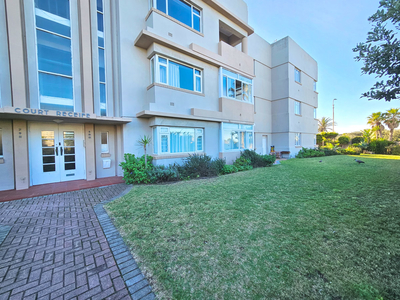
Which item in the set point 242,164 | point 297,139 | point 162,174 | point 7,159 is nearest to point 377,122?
point 297,139

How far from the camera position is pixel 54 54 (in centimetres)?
727

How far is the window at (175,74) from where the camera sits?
8523 mm

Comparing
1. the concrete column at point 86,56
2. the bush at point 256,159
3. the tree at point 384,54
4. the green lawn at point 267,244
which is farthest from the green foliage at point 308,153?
the concrete column at point 86,56

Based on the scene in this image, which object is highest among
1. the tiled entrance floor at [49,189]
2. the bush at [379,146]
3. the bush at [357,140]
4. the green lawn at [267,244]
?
the bush at [357,140]

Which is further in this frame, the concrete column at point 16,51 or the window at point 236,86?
the window at point 236,86

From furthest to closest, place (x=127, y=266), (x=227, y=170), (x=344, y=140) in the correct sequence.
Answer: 1. (x=344, y=140)
2. (x=227, y=170)
3. (x=127, y=266)

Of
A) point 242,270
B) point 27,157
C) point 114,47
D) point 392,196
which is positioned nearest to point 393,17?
point 392,196

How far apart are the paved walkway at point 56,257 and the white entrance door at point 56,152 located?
3.05 meters

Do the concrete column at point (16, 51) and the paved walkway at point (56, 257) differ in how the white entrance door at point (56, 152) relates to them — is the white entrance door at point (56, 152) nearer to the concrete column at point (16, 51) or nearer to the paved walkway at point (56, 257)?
the concrete column at point (16, 51)

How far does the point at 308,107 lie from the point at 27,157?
2578 centimetres

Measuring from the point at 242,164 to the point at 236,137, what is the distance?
210 cm

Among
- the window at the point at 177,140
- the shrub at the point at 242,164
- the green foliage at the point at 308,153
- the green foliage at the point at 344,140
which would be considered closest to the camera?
the window at the point at 177,140

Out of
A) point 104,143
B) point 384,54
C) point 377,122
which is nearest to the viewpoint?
point 384,54

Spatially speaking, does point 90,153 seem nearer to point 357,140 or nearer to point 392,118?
point 357,140
